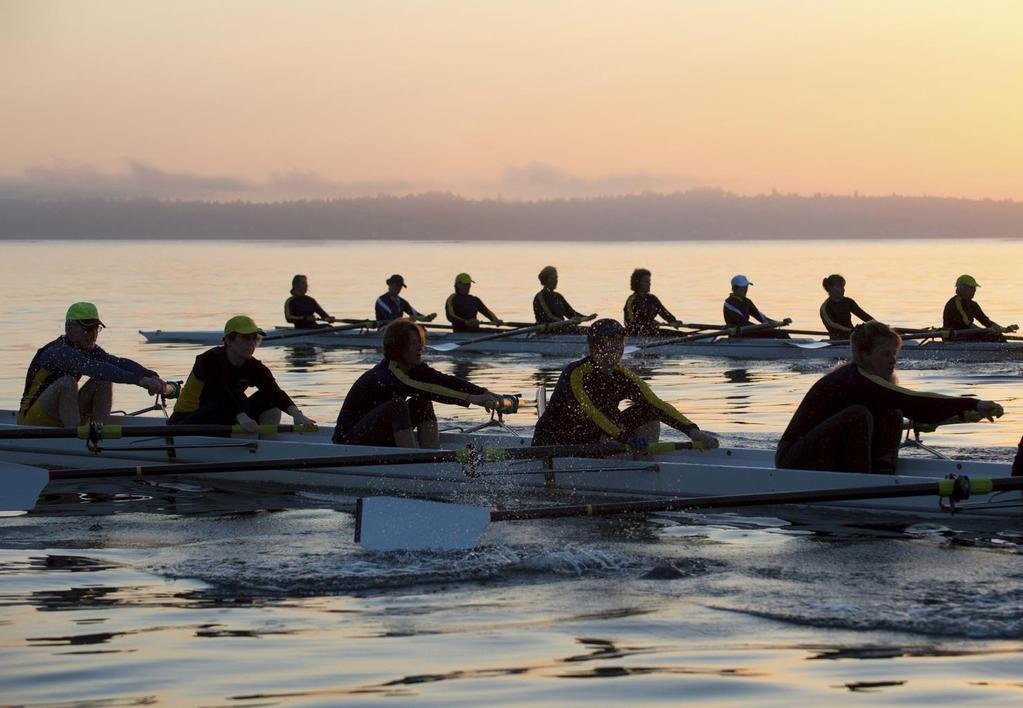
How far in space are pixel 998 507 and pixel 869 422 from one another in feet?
3.54

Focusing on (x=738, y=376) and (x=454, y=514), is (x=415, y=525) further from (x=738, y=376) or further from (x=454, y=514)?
(x=738, y=376)

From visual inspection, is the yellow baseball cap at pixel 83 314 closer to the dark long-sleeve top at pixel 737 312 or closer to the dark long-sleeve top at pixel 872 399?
the dark long-sleeve top at pixel 872 399

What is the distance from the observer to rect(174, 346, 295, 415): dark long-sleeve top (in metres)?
13.4

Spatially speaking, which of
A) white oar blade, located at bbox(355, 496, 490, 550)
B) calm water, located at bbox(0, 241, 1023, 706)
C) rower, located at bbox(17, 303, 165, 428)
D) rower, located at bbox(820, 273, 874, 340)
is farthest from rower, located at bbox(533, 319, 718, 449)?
rower, located at bbox(820, 273, 874, 340)

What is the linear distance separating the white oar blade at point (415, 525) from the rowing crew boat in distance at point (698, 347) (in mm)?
15878

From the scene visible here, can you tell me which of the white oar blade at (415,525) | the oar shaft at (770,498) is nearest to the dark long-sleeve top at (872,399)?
the oar shaft at (770,498)

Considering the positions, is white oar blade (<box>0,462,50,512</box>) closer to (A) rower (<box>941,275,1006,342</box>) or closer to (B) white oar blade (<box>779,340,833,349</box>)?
(B) white oar blade (<box>779,340,833,349</box>)

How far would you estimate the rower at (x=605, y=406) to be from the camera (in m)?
11.5

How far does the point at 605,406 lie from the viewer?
11.8 metres

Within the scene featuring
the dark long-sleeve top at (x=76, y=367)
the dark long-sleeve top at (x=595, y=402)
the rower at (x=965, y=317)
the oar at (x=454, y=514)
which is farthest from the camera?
the rower at (x=965, y=317)

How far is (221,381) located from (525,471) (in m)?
3.18

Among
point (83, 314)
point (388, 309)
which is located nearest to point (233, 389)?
point (83, 314)

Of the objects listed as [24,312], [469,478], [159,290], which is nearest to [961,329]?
[469,478]

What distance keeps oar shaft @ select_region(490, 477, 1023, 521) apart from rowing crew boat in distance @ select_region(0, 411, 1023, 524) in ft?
0.57
